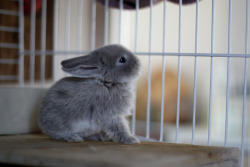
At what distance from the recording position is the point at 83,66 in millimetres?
1341

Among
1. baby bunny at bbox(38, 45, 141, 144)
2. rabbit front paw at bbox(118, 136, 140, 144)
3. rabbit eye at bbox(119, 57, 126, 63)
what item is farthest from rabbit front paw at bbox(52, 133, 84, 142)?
rabbit eye at bbox(119, 57, 126, 63)

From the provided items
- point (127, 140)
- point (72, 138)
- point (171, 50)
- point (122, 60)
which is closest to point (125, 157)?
point (127, 140)

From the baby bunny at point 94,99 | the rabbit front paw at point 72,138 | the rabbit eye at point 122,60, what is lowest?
the rabbit front paw at point 72,138

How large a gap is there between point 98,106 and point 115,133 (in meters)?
0.14

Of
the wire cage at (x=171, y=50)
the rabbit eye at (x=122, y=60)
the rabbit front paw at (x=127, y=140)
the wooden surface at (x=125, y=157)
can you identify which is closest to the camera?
the wooden surface at (x=125, y=157)

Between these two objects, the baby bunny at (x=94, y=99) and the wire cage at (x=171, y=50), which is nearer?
the baby bunny at (x=94, y=99)

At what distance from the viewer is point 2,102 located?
158cm

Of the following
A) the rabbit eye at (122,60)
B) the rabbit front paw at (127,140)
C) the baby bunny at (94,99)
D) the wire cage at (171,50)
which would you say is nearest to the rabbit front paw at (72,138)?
the baby bunny at (94,99)

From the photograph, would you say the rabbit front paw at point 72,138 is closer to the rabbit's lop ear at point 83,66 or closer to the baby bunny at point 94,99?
the baby bunny at point 94,99

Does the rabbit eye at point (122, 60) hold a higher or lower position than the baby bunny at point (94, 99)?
higher

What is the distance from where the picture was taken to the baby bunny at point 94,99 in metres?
1.33

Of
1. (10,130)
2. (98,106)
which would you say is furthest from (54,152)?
(10,130)

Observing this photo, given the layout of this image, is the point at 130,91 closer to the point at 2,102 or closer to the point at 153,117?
the point at 2,102

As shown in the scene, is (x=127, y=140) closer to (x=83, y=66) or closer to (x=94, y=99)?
(x=94, y=99)
